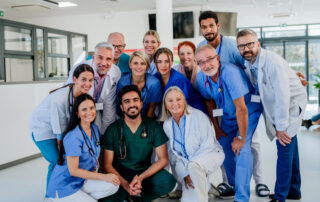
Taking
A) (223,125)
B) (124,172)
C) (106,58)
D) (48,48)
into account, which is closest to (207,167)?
(223,125)

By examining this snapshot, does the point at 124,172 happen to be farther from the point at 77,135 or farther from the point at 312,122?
the point at 312,122

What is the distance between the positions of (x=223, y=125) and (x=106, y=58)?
120 centimetres

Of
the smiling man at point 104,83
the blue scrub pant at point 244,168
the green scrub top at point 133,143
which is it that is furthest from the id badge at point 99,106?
the blue scrub pant at point 244,168

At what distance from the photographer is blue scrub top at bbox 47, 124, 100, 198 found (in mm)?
2318

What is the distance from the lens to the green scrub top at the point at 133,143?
2.59 metres

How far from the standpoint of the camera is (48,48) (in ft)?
27.5

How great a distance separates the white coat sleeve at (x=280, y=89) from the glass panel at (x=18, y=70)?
834cm

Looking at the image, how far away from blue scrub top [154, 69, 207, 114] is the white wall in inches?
94.5

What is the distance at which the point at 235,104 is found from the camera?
2488 millimetres

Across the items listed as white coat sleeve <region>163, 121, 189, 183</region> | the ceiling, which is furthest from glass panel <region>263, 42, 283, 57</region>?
white coat sleeve <region>163, 121, 189, 183</region>

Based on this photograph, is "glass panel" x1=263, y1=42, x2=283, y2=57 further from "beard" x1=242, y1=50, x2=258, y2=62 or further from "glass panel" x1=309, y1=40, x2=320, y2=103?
"beard" x1=242, y1=50, x2=258, y2=62

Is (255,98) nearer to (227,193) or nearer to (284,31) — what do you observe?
Answer: (227,193)

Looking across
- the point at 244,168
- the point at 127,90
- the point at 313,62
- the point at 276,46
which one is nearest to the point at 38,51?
the point at 127,90

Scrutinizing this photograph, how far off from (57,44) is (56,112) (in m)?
7.03
